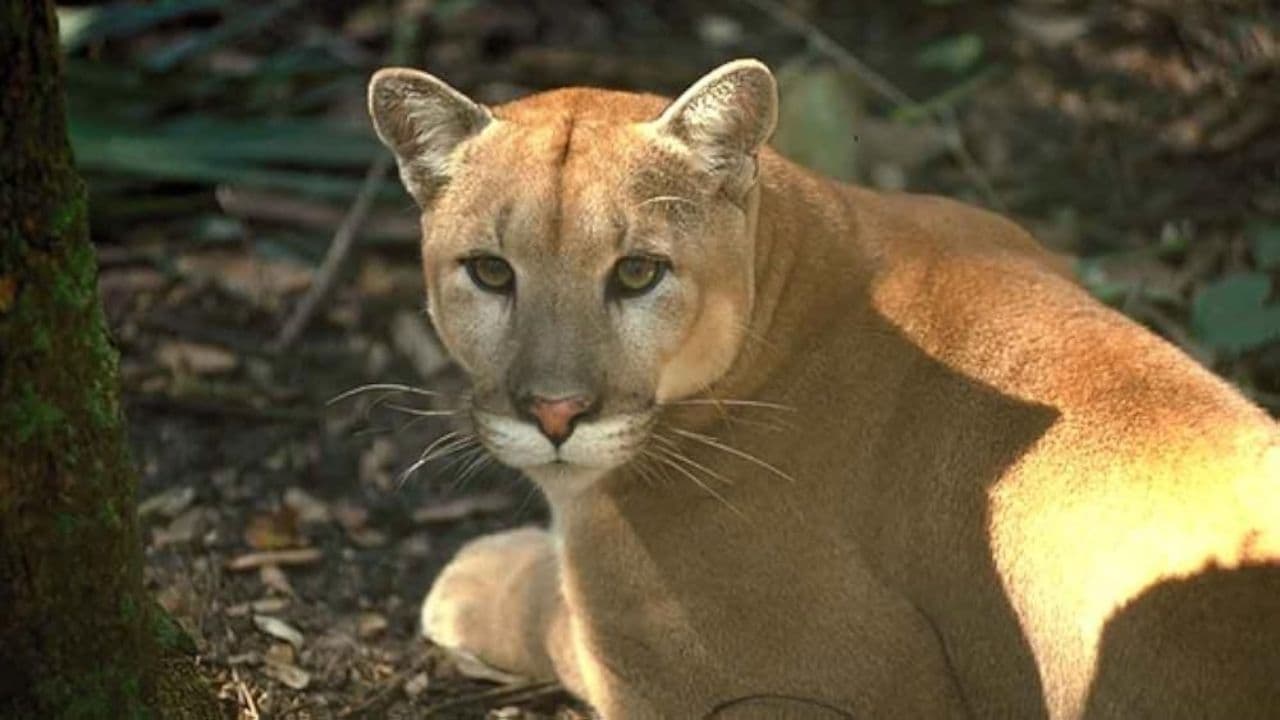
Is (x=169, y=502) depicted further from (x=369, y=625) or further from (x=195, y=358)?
(x=195, y=358)

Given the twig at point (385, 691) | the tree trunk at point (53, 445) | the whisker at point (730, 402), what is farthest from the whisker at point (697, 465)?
the tree trunk at point (53, 445)

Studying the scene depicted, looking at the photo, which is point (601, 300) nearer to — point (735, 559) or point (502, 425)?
point (502, 425)

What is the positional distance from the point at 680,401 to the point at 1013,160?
436 cm

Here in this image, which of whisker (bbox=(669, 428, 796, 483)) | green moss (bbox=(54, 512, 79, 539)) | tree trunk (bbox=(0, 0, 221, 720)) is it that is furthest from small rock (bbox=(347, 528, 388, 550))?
green moss (bbox=(54, 512, 79, 539))

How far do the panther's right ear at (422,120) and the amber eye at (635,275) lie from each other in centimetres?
54

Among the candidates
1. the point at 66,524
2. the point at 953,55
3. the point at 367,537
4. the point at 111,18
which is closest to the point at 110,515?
the point at 66,524

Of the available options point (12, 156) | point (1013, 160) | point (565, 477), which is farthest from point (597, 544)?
point (1013, 160)

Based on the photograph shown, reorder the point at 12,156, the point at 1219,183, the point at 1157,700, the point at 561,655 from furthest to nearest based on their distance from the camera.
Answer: the point at 1219,183 → the point at 561,655 → the point at 1157,700 → the point at 12,156

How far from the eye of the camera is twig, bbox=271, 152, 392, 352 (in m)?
8.00

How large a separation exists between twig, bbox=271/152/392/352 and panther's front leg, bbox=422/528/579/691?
1892 millimetres

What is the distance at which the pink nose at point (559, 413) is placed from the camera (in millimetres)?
4926

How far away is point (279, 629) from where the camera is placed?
19.9 ft

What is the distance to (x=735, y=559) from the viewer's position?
5.16 metres

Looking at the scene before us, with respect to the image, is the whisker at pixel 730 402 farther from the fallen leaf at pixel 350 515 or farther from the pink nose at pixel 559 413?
the fallen leaf at pixel 350 515
